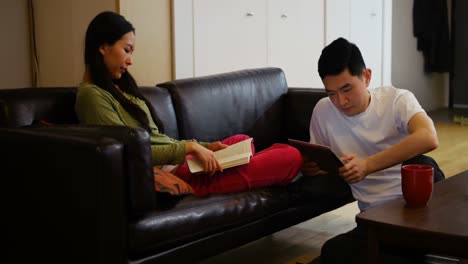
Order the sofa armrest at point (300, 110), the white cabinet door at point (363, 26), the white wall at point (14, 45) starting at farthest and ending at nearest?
the white cabinet door at point (363, 26)
the white wall at point (14, 45)
the sofa armrest at point (300, 110)

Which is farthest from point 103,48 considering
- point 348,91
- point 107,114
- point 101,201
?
point 348,91

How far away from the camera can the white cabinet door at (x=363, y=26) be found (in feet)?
16.1

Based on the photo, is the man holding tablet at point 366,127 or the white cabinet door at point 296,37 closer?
the man holding tablet at point 366,127

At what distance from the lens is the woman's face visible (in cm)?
242

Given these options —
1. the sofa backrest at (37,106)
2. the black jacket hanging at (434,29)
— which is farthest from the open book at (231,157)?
the black jacket hanging at (434,29)

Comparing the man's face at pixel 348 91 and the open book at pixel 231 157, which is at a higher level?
the man's face at pixel 348 91

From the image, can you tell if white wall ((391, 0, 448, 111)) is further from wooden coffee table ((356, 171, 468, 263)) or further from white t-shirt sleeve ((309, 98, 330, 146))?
wooden coffee table ((356, 171, 468, 263))

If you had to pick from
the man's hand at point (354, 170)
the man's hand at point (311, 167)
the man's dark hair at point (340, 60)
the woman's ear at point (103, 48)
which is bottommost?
the man's hand at point (311, 167)

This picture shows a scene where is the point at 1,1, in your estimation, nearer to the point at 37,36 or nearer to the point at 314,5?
the point at 37,36

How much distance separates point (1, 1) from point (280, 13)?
182cm

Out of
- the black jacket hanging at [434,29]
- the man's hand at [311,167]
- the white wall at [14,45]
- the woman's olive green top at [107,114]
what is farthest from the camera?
the black jacket hanging at [434,29]

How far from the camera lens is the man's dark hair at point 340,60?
77.4 inches

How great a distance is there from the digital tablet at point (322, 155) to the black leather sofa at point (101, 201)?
0.43 meters

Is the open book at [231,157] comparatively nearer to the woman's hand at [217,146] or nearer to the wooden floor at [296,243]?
the woman's hand at [217,146]
